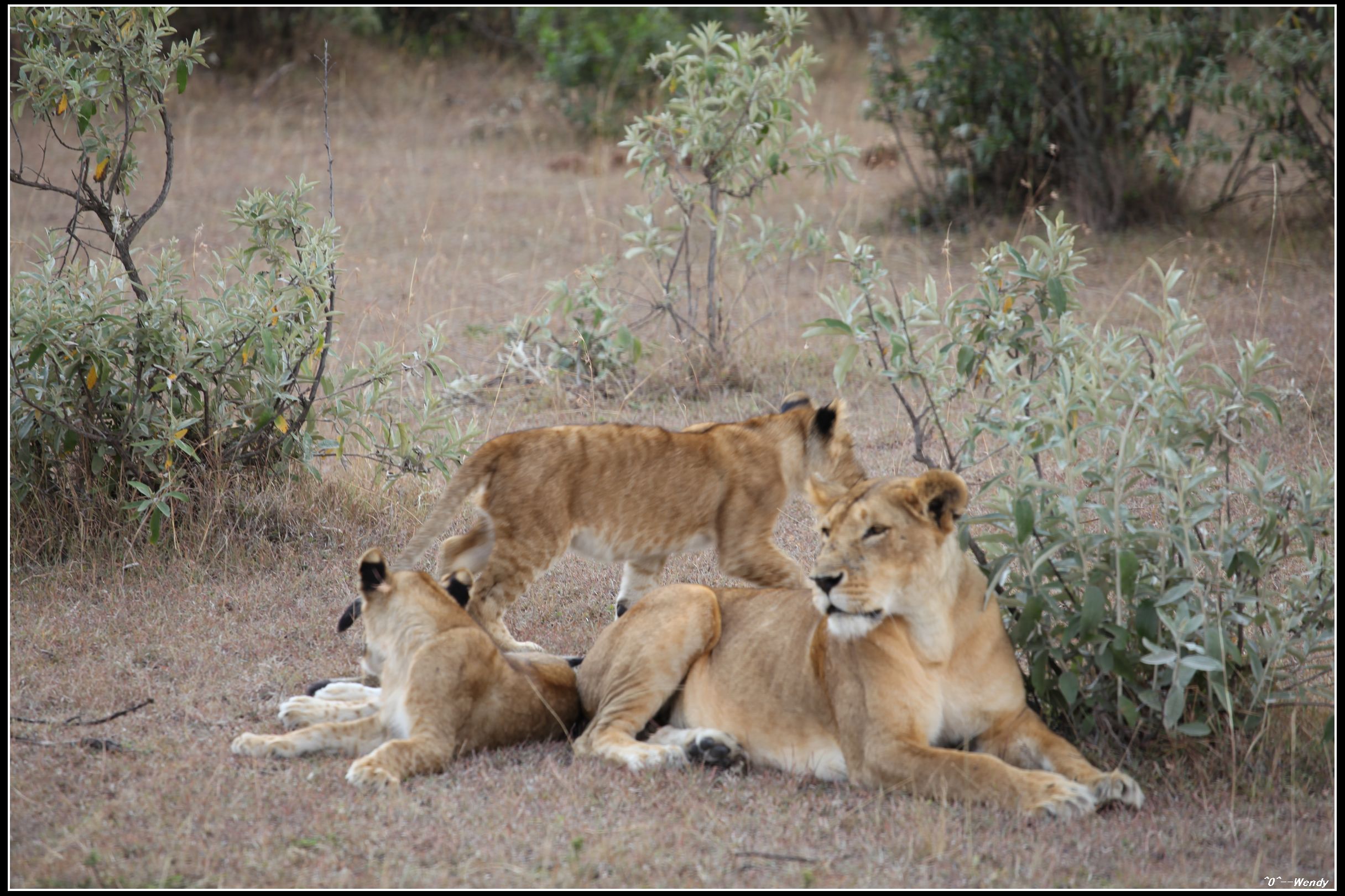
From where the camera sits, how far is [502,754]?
403 centimetres

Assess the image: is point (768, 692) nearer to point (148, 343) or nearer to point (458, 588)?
point (458, 588)

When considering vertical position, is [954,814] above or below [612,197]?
below

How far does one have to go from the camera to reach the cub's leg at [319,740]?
3.98m

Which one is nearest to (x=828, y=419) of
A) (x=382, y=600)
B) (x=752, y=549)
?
(x=752, y=549)

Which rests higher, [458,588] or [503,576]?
[458,588]

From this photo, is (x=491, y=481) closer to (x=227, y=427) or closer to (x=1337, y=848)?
(x=227, y=427)

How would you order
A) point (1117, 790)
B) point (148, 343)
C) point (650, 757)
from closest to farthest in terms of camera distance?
point (1117, 790), point (650, 757), point (148, 343)

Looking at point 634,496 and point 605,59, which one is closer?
point 634,496

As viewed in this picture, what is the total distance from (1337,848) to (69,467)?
5.09 metres

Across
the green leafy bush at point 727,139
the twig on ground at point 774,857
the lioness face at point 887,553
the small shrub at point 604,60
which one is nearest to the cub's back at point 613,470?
the lioness face at point 887,553

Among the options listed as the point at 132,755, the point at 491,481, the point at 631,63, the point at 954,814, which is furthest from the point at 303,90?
the point at 954,814

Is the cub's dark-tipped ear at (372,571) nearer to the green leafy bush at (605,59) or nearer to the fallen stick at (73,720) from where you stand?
the fallen stick at (73,720)

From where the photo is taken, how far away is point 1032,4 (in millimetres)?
11305

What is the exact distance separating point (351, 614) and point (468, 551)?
1174mm
